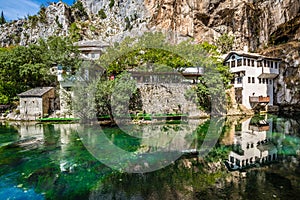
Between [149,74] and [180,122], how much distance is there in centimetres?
708

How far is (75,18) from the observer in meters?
61.9

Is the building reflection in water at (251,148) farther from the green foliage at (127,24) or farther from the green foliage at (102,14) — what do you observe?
the green foliage at (102,14)

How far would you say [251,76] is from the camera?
27.7m

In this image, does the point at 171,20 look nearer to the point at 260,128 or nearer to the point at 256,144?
the point at 260,128

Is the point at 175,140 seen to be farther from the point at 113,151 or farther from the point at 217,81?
the point at 217,81

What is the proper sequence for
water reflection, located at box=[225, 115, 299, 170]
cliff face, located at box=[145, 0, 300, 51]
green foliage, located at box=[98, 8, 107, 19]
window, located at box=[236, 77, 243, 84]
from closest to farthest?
water reflection, located at box=[225, 115, 299, 170], window, located at box=[236, 77, 243, 84], cliff face, located at box=[145, 0, 300, 51], green foliage, located at box=[98, 8, 107, 19]

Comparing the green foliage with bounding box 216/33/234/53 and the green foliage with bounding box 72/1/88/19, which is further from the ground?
the green foliage with bounding box 72/1/88/19

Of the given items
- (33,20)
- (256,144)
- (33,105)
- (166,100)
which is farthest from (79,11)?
(256,144)

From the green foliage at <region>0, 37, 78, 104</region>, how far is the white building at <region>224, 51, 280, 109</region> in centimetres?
2003

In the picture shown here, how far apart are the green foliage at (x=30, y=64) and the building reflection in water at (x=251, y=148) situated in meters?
20.0

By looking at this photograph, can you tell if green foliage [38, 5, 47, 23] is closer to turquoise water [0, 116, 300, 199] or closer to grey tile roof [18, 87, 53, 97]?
grey tile roof [18, 87, 53, 97]

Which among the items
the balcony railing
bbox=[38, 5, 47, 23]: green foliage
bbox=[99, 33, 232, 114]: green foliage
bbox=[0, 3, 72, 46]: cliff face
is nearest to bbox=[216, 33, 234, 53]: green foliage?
bbox=[99, 33, 232, 114]: green foliage

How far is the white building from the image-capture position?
27.3m

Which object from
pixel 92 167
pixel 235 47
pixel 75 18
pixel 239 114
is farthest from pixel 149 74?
pixel 75 18
